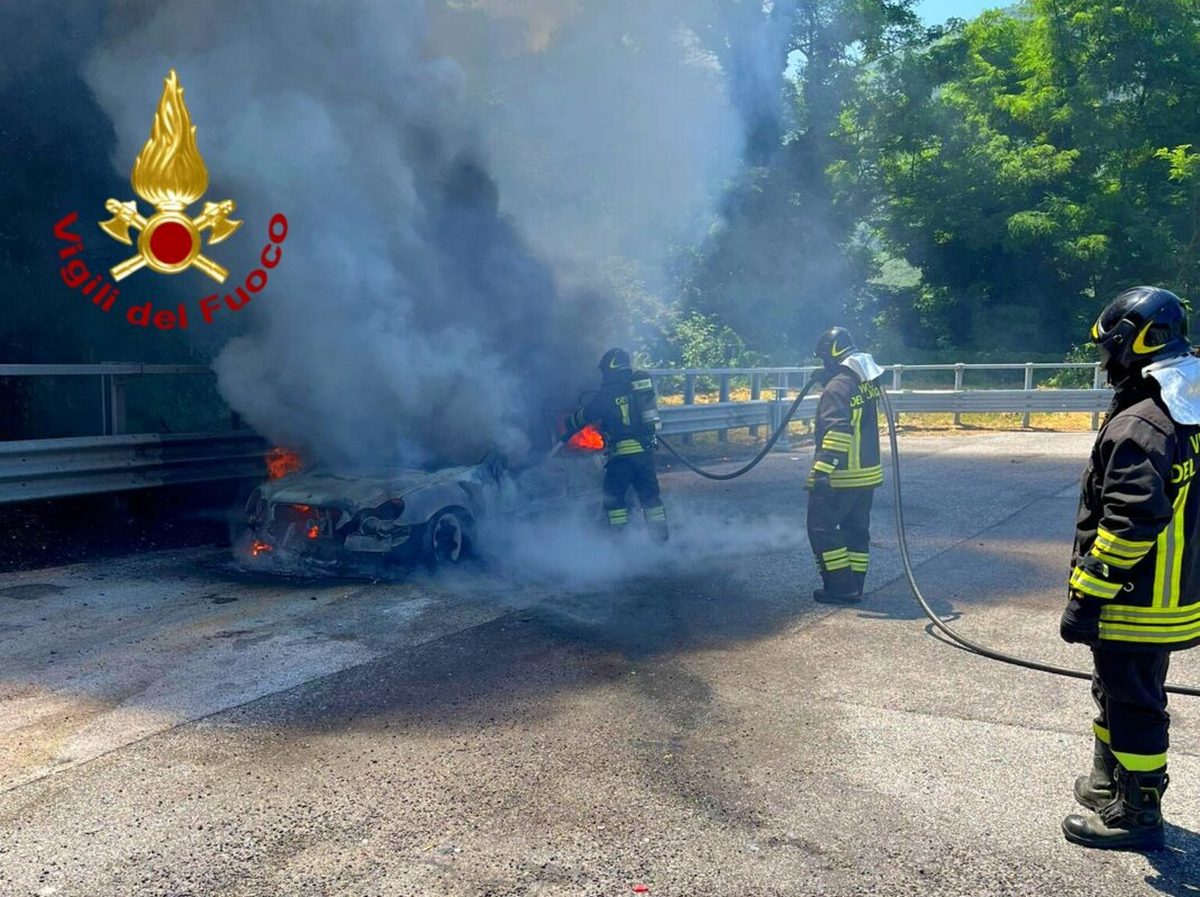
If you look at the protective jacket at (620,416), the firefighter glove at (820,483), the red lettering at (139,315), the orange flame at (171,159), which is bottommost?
the firefighter glove at (820,483)

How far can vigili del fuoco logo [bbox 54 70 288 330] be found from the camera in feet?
28.1

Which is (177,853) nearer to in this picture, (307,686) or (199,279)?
(307,686)

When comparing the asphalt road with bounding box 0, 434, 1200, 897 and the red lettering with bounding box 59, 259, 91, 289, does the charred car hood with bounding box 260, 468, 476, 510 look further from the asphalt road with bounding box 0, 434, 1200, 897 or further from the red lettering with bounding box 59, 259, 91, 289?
the red lettering with bounding box 59, 259, 91, 289

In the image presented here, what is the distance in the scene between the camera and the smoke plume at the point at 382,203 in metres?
8.83

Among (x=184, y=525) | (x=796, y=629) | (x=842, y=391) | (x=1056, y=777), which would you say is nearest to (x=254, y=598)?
(x=184, y=525)

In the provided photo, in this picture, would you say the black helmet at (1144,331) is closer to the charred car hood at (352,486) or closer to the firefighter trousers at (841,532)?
the firefighter trousers at (841,532)

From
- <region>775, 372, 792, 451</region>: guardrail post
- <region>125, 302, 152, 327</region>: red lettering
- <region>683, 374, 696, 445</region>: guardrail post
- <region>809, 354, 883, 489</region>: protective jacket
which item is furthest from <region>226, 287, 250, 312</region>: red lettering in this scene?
<region>775, 372, 792, 451</region>: guardrail post

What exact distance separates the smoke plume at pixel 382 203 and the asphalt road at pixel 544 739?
2.00m

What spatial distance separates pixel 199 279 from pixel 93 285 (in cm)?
111

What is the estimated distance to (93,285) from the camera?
1000 centimetres

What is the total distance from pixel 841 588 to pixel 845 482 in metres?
0.67

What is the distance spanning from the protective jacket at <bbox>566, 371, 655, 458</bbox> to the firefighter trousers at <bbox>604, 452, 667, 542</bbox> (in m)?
0.07

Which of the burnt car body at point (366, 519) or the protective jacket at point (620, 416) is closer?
the burnt car body at point (366, 519)

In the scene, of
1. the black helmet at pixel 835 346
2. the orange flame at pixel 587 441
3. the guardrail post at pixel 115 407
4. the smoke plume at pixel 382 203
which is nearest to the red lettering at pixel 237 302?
the smoke plume at pixel 382 203
